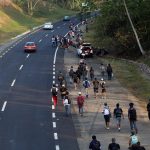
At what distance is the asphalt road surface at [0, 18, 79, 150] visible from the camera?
2562 cm

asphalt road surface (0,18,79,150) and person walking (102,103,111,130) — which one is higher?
person walking (102,103,111,130)

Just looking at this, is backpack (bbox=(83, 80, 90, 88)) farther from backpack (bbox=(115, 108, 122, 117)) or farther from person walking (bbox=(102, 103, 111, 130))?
backpack (bbox=(115, 108, 122, 117))

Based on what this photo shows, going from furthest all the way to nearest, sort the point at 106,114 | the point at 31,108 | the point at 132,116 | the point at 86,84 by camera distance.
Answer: the point at 86,84
the point at 31,108
the point at 106,114
the point at 132,116

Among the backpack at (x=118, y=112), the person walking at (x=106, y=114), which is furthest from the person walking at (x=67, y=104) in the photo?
the backpack at (x=118, y=112)

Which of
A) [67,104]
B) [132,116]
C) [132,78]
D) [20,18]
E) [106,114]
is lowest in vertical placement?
[132,78]

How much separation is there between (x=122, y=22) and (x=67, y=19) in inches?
2206

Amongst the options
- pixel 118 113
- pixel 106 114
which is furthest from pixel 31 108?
A: pixel 118 113

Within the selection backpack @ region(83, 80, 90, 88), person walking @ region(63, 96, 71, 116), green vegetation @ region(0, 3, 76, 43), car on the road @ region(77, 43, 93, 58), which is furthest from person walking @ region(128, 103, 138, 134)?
green vegetation @ region(0, 3, 76, 43)

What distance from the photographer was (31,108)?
109 feet

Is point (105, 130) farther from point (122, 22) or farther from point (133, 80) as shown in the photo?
point (122, 22)

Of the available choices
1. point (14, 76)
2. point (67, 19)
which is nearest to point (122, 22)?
point (14, 76)

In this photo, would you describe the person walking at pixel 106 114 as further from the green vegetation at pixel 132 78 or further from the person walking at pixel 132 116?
the green vegetation at pixel 132 78

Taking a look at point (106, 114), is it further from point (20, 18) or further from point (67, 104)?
point (20, 18)

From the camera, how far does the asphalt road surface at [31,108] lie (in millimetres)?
25625
